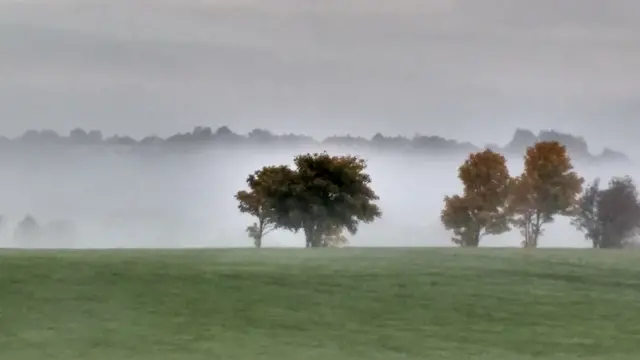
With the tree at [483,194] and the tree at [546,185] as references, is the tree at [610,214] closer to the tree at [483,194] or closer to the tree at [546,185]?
the tree at [546,185]

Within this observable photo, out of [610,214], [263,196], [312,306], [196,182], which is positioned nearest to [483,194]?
[610,214]

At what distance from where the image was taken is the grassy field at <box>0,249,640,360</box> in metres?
4.14

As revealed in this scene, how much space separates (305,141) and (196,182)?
932 mm

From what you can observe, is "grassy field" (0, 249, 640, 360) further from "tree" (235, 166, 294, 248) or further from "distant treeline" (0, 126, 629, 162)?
"distant treeline" (0, 126, 629, 162)

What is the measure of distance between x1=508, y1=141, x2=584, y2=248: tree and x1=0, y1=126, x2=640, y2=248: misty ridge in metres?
0.08

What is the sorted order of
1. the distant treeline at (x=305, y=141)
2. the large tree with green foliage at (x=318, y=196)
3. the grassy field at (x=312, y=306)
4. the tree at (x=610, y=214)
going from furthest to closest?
1. the tree at (x=610, y=214)
2. the distant treeline at (x=305, y=141)
3. the large tree with green foliage at (x=318, y=196)
4. the grassy field at (x=312, y=306)

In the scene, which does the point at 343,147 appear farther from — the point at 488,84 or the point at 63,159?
the point at 63,159

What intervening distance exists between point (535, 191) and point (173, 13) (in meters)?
3.01

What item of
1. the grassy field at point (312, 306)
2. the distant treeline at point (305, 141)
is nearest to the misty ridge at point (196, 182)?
the distant treeline at point (305, 141)

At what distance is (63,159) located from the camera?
607cm

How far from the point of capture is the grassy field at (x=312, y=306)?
414 cm

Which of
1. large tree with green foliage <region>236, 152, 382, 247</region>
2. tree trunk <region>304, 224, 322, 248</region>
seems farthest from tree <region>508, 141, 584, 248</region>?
tree trunk <region>304, 224, 322, 248</region>

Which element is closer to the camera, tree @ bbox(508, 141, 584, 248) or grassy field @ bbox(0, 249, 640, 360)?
grassy field @ bbox(0, 249, 640, 360)

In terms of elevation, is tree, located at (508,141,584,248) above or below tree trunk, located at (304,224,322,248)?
above
